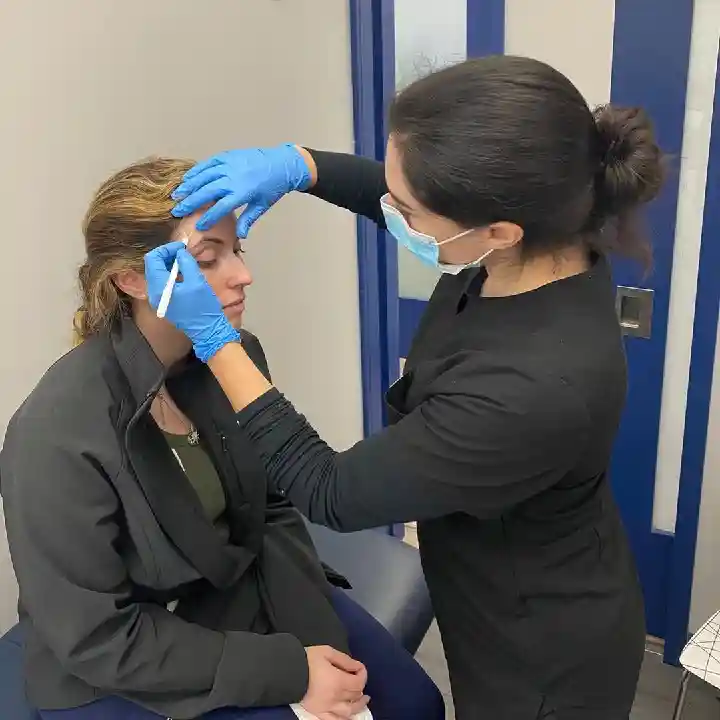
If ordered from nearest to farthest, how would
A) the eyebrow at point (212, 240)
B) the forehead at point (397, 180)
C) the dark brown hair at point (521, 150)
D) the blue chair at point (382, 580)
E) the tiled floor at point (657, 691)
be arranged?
the dark brown hair at point (521, 150) < the forehead at point (397, 180) < the eyebrow at point (212, 240) < the blue chair at point (382, 580) < the tiled floor at point (657, 691)

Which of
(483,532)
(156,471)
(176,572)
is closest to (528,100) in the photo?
(483,532)

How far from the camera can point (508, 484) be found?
1.07 m

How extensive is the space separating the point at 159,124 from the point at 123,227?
560 millimetres

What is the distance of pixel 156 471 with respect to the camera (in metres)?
1.27

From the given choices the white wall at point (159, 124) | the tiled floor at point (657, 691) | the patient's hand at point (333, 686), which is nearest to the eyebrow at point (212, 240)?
the white wall at point (159, 124)

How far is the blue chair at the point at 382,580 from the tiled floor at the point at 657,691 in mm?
389

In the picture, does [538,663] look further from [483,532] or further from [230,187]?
[230,187]

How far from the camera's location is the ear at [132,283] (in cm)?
129

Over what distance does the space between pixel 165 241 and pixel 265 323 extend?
2.93 ft

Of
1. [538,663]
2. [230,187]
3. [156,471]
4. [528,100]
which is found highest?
[528,100]

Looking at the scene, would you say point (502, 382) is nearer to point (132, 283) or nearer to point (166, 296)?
point (166, 296)

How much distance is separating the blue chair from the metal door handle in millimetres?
728

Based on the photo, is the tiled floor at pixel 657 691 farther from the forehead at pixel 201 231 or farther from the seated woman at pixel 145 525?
the forehead at pixel 201 231

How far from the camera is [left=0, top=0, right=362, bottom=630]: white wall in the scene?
1501 millimetres
